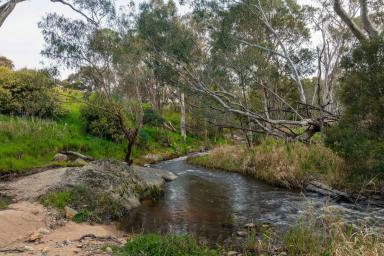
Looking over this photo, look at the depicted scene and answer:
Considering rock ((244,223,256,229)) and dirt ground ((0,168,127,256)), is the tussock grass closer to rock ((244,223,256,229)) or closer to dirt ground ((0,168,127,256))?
rock ((244,223,256,229))

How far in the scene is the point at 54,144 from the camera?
20.2 m

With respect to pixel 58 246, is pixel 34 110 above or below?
above

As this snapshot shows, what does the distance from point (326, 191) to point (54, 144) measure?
1449 centimetres

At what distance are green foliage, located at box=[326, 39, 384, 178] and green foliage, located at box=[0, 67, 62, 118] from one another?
65.7 ft

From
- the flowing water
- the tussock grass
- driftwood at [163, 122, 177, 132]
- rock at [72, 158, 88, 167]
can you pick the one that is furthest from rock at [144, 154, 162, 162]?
the tussock grass

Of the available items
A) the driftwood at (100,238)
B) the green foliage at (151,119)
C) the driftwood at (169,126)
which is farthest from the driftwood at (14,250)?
the driftwood at (169,126)

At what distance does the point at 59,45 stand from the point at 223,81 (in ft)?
36.5

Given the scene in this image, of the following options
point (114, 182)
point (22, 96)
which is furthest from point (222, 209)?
point (22, 96)

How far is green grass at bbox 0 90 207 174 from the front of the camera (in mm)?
17312

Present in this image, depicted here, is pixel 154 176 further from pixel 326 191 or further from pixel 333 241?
pixel 333 241

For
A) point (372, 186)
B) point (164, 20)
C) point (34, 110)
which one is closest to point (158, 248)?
point (372, 186)

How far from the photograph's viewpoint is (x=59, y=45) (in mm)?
18812

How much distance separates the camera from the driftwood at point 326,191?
40.9 feet

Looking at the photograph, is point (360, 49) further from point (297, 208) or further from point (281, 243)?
point (281, 243)
